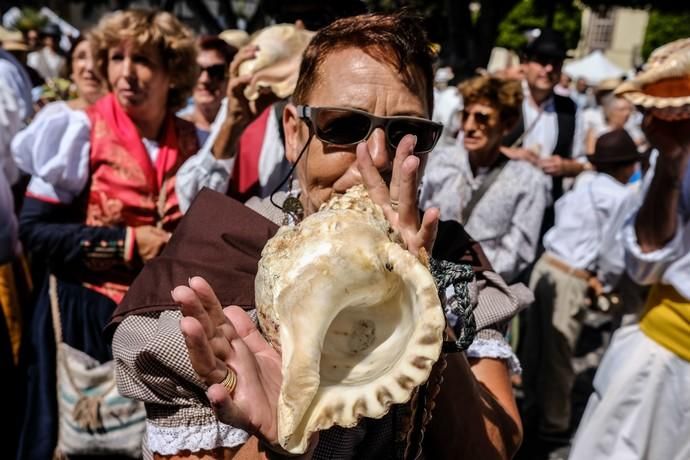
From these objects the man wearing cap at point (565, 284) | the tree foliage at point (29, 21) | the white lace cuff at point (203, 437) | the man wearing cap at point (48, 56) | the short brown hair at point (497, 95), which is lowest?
the man wearing cap at point (565, 284)

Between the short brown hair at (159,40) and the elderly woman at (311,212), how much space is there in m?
1.62

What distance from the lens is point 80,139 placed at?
2717 millimetres

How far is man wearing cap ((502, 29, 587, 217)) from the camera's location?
16.7ft

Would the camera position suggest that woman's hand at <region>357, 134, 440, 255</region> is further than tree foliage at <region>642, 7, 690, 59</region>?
No

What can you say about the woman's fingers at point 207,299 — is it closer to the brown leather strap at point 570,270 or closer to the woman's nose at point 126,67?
the woman's nose at point 126,67

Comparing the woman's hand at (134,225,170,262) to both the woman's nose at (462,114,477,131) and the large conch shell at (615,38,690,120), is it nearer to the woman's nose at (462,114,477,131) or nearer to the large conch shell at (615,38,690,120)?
the large conch shell at (615,38,690,120)

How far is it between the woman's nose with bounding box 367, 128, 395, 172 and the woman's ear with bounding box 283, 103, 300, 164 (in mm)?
293

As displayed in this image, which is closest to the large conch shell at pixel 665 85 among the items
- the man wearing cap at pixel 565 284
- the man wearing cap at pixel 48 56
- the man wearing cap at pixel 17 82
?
the man wearing cap at pixel 565 284

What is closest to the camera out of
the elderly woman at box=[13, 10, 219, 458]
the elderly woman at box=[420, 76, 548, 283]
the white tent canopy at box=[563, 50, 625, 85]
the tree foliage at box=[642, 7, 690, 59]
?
the elderly woman at box=[13, 10, 219, 458]

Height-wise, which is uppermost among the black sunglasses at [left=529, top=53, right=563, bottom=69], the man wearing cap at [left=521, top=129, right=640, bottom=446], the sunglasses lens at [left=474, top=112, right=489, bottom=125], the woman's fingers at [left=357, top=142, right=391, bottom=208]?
the woman's fingers at [left=357, top=142, right=391, bottom=208]

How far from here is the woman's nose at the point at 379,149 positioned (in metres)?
1.35

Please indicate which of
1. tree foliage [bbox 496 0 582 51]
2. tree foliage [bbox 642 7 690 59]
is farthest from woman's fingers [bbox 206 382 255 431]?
tree foliage [bbox 642 7 690 59]

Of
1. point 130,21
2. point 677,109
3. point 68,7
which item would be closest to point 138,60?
point 130,21

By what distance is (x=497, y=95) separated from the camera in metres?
4.02
